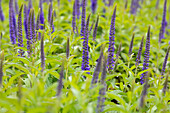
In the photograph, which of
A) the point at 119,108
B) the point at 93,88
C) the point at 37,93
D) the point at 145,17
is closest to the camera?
the point at 37,93

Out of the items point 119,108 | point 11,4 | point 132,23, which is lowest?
point 119,108

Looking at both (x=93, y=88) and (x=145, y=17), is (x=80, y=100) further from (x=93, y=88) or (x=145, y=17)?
(x=145, y=17)

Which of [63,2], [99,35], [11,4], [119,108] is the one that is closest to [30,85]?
[119,108]

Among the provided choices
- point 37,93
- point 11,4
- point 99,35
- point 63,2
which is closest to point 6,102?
point 37,93

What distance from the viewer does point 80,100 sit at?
2.30 meters

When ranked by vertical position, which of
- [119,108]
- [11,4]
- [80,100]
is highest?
[11,4]

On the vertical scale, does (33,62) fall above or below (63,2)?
below

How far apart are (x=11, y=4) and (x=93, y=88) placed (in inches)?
121

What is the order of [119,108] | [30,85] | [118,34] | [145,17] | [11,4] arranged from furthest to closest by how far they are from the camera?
[145,17] → [118,34] → [11,4] → [30,85] → [119,108]

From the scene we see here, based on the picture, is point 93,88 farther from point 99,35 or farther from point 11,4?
point 99,35

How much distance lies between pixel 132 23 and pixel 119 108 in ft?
12.9

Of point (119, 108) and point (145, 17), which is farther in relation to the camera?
point (145, 17)

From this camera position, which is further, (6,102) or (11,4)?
(11,4)

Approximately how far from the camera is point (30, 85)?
3.21 meters
